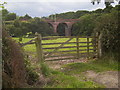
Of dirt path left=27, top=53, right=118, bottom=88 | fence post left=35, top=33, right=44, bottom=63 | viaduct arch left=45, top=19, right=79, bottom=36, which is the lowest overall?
dirt path left=27, top=53, right=118, bottom=88

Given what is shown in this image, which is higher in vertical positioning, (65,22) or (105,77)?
(65,22)

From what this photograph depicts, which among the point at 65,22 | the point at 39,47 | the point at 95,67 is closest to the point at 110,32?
the point at 95,67

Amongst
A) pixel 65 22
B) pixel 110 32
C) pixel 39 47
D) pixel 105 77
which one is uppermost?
pixel 65 22

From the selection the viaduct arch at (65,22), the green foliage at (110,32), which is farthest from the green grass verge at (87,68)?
the viaduct arch at (65,22)

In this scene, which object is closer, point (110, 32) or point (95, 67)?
point (95, 67)

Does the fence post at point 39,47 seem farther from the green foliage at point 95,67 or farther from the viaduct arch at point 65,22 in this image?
the viaduct arch at point 65,22

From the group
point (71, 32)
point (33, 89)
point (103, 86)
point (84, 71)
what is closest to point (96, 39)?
point (84, 71)

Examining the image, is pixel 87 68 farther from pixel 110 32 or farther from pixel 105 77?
pixel 110 32

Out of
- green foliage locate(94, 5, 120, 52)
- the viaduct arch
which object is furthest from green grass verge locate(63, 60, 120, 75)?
the viaduct arch

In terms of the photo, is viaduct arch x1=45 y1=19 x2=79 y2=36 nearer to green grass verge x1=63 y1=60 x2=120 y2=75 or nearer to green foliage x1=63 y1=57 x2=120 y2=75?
green foliage x1=63 y1=57 x2=120 y2=75

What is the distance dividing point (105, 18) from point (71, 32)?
48289 mm

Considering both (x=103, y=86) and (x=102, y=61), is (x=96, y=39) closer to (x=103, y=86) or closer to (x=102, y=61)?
(x=102, y=61)

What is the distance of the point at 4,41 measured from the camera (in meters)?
3.58

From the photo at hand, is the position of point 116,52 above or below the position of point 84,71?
above
